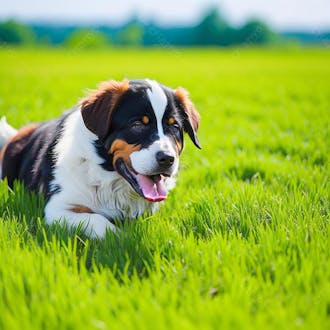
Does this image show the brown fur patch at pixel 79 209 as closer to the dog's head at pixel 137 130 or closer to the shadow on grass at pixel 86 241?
the shadow on grass at pixel 86 241

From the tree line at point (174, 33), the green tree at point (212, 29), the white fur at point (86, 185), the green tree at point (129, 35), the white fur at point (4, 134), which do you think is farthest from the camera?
the green tree at point (129, 35)

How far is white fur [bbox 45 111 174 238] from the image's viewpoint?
365 cm

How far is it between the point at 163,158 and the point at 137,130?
13.6 inches

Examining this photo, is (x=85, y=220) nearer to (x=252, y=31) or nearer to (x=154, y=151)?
(x=154, y=151)

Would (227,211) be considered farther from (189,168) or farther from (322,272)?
(189,168)

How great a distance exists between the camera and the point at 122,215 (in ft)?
12.7

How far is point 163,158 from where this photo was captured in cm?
332

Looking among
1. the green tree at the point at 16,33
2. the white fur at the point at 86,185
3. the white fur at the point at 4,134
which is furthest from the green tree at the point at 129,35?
the white fur at the point at 86,185

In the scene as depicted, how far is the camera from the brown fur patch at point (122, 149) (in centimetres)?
348

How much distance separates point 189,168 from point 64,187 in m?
1.79

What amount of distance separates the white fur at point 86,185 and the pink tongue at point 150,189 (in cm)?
26

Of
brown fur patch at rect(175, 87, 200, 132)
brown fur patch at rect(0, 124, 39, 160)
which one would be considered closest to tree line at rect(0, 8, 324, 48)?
brown fur patch at rect(0, 124, 39, 160)

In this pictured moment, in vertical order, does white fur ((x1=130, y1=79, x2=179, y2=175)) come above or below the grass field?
above

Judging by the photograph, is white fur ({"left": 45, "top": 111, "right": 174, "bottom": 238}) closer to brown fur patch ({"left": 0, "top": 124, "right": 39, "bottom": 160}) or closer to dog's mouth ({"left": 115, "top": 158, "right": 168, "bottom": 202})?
dog's mouth ({"left": 115, "top": 158, "right": 168, "bottom": 202})
